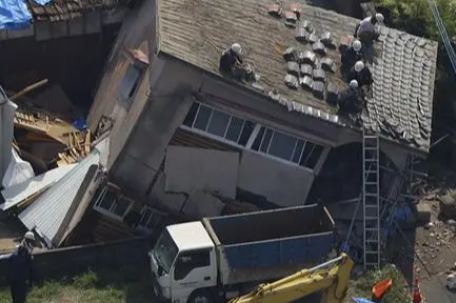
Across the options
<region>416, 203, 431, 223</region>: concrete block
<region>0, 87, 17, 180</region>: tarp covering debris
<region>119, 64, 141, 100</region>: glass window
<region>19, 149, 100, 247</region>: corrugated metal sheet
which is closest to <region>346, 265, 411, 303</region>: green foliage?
<region>416, 203, 431, 223</region>: concrete block

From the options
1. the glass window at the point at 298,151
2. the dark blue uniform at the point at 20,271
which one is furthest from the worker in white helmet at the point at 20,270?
the glass window at the point at 298,151

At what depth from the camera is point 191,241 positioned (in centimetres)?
2477

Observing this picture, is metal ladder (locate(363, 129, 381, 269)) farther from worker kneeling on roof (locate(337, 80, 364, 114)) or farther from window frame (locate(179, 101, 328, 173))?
window frame (locate(179, 101, 328, 173))

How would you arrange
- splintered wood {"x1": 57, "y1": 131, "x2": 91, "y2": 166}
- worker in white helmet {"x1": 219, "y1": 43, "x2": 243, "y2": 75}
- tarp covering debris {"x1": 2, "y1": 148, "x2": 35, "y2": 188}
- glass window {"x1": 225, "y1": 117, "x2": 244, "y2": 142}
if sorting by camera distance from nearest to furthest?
worker in white helmet {"x1": 219, "y1": 43, "x2": 243, "y2": 75} < glass window {"x1": 225, "y1": 117, "x2": 244, "y2": 142} < tarp covering debris {"x1": 2, "y1": 148, "x2": 35, "y2": 188} < splintered wood {"x1": 57, "y1": 131, "x2": 91, "y2": 166}

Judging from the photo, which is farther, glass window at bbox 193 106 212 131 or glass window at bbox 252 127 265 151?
glass window at bbox 252 127 265 151

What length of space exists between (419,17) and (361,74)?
6.46 metres

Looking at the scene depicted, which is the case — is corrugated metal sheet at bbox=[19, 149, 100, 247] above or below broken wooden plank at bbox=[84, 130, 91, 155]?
below

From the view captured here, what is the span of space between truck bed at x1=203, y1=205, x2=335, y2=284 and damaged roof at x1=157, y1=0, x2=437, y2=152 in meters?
2.63

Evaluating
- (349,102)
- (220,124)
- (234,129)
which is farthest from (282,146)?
(349,102)

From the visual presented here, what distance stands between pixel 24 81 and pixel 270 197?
9570mm

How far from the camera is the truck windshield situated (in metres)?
24.6

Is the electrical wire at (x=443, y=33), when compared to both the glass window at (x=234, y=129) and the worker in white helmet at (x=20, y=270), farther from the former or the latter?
the worker in white helmet at (x=20, y=270)

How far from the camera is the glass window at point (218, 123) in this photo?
27.0 meters

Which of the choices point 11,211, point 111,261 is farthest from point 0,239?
point 111,261
